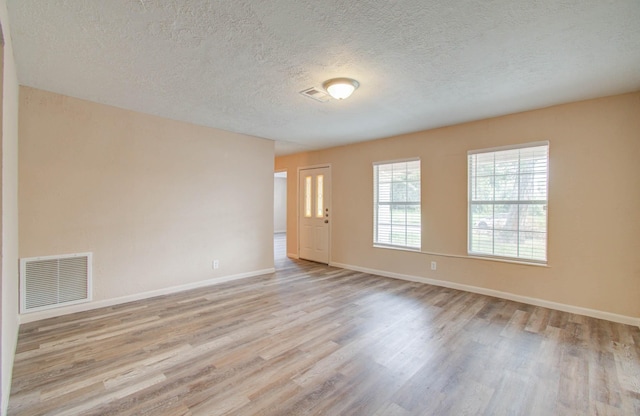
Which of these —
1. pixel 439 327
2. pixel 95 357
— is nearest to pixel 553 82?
pixel 439 327

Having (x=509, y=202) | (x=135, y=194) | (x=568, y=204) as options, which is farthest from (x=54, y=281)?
(x=568, y=204)

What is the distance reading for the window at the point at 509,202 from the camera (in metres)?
3.73

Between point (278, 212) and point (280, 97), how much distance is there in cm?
933

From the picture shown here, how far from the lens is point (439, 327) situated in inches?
120

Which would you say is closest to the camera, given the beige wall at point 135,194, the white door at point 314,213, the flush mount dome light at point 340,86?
the flush mount dome light at point 340,86

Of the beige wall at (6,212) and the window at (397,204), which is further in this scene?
the window at (397,204)

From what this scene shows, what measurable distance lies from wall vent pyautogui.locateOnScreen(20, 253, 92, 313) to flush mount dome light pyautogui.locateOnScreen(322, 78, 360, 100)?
3.42m

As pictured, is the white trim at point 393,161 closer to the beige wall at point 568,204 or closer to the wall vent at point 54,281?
the beige wall at point 568,204

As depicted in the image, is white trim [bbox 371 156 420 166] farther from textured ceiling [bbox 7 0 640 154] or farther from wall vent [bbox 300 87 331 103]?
wall vent [bbox 300 87 331 103]

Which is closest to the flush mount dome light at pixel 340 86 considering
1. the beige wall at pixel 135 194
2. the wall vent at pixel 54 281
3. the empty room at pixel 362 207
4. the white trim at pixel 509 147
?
the empty room at pixel 362 207

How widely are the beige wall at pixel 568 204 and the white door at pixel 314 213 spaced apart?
200 cm

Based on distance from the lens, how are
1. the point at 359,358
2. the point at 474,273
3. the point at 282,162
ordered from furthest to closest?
the point at 282,162
the point at 474,273
the point at 359,358

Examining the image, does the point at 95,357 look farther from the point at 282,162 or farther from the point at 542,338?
the point at 282,162

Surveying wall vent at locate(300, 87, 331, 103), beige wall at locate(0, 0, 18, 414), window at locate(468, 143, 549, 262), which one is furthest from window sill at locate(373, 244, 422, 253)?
beige wall at locate(0, 0, 18, 414)
